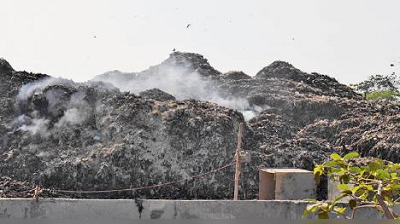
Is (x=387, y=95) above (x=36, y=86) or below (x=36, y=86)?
above

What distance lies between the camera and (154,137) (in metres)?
11.4

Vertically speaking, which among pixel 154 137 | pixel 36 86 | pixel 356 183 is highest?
pixel 36 86

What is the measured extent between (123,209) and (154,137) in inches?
237

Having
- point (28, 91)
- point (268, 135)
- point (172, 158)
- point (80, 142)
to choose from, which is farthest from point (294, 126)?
point (28, 91)

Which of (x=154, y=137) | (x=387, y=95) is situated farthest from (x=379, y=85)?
(x=154, y=137)

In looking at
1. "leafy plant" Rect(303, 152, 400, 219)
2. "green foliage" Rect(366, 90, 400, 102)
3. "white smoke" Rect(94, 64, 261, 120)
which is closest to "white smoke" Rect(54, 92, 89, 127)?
"white smoke" Rect(94, 64, 261, 120)

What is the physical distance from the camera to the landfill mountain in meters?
10.5

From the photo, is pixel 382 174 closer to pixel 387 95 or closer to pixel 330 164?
pixel 330 164

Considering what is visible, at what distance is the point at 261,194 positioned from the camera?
26.0 ft

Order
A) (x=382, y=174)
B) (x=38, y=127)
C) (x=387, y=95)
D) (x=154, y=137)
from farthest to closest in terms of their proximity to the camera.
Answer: (x=387, y=95) → (x=38, y=127) → (x=154, y=137) → (x=382, y=174)

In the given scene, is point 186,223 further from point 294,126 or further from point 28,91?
point 294,126

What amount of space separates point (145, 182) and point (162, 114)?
1906 mm

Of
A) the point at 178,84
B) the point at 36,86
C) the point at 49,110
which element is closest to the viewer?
the point at 49,110

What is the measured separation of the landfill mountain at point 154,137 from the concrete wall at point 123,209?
164 inches
